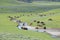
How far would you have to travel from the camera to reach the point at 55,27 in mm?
65750

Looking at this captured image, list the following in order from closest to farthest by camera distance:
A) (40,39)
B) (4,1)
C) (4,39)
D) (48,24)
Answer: (4,39), (40,39), (48,24), (4,1)

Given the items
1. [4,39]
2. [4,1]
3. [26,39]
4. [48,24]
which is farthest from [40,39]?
[4,1]

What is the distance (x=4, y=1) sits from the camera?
19475 cm

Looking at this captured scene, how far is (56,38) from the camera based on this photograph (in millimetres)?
51250

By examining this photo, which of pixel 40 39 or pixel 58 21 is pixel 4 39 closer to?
pixel 40 39

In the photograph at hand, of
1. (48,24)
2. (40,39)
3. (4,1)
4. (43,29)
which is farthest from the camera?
(4,1)

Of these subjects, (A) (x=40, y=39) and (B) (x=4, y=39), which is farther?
(A) (x=40, y=39)

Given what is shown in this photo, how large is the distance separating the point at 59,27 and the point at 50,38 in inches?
609

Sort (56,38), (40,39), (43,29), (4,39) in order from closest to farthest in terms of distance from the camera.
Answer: (4,39) → (40,39) → (56,38) → (43,29)

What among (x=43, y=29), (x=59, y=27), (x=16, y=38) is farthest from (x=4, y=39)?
(x=59, y=27)

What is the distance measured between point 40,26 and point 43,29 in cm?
355

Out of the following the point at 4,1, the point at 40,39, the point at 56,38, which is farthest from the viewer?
the point at 4,1

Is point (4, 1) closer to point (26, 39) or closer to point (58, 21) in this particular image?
point (58, 21)

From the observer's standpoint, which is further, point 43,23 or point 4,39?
point 43,23
